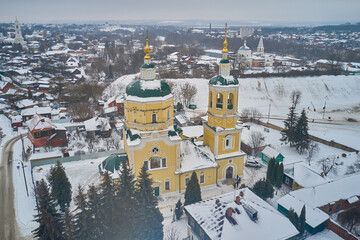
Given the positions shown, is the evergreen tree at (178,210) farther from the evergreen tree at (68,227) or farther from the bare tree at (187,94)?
the bare tree at (187,94)

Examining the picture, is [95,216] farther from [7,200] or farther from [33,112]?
[33,112]

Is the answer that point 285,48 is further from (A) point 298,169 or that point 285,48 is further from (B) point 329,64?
(A) point 298,169

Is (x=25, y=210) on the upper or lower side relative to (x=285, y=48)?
lower

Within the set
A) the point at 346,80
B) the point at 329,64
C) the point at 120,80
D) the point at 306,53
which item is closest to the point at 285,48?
the point at 306,53

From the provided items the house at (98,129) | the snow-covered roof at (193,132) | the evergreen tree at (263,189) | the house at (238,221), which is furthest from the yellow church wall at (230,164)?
the house at (98,129)

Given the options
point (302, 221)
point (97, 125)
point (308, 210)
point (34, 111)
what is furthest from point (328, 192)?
point (34, 111)

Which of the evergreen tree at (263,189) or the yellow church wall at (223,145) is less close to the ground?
the yellow church wall at (223,145)
